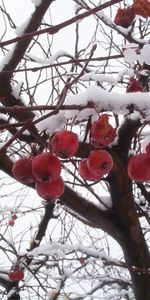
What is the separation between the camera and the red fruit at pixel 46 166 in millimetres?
1079

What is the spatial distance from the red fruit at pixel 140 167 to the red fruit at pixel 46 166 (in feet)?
0.85

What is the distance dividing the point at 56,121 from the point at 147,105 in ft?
0.92

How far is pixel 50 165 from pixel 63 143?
0.08 metres

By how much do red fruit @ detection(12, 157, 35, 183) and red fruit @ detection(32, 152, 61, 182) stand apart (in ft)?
0.20

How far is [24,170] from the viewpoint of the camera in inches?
46.1

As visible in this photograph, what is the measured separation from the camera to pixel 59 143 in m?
1.11

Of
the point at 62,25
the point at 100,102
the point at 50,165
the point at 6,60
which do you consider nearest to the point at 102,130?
the point at 100,102

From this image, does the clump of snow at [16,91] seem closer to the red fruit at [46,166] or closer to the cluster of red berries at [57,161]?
the cluster of red berries at [57,161]

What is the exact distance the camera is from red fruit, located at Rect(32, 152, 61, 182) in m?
1.08

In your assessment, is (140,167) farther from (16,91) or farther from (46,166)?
(16,91)

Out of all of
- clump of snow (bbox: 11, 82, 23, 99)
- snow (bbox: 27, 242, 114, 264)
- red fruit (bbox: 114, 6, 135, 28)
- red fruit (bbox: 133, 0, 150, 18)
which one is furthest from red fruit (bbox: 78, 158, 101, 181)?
snow (bbox: 27, 242, 114, 264)

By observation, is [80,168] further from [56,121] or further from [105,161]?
[56,121]

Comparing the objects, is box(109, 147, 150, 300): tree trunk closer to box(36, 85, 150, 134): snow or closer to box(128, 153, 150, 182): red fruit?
box(128, 153, 150, 182): red fruit

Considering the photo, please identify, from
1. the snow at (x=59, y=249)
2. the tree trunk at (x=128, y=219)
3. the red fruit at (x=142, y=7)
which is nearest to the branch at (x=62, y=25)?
the red fruit at (x=142, y=7)
